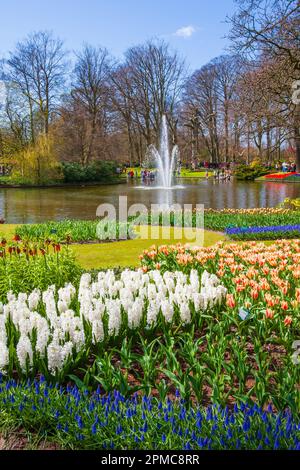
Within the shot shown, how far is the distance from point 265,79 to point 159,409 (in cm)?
1400

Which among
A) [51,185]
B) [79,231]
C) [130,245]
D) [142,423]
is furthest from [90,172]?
[142,423]

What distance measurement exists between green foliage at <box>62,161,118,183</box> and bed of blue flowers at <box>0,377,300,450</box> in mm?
38868

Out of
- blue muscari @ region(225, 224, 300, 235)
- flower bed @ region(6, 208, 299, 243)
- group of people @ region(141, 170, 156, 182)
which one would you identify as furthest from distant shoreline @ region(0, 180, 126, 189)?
blue muscari @ region(225, 224, 300, 235)

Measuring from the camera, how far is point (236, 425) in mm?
2684

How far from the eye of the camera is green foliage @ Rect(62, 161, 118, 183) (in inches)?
1623

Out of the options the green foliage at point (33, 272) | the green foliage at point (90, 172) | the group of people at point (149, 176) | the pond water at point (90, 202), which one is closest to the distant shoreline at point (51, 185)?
the green foliage at point (90, 172)

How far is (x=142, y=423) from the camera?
2816 mm

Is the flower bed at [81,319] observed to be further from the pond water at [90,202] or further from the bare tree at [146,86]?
the bare tree at [146,86]

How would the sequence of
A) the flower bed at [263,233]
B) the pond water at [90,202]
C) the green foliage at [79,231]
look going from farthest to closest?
1. the pond water at [90,202]
2. the green foliage at [79,231]
3. the flower bed at [263,233]

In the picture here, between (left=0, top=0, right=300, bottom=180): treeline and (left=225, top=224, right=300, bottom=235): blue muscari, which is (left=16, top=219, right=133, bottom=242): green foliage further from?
(left=0, top=0, right=300, bottom=180): treeline

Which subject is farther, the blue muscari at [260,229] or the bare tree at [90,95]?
the bare tree at [90,95]

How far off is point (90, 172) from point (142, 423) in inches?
1615

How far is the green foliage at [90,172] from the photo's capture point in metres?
41.2

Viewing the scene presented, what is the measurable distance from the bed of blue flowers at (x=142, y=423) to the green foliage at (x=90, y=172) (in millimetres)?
38868
